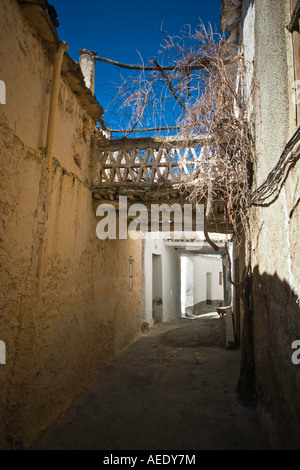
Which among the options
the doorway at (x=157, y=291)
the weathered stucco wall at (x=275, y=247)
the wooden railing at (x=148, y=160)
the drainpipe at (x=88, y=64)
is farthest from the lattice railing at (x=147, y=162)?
the doorway at (x=157, y=291)

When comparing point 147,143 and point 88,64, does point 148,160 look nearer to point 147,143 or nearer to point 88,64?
point 147,143

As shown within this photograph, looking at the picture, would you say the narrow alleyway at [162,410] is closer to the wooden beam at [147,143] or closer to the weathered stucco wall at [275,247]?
the weathered stucco wall at [275,247]

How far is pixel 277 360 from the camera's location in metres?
2.88

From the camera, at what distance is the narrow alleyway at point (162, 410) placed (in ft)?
11.1

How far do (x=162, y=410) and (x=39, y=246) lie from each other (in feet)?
9.14

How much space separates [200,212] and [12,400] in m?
3.98

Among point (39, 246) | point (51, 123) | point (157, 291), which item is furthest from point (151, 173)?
point (157, 291)

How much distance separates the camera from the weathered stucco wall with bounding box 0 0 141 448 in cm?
292

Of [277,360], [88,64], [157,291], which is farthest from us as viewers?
[157,291]

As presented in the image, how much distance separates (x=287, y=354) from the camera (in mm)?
2574

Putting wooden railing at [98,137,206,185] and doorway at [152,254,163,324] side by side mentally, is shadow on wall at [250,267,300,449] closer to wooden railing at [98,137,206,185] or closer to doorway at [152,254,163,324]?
wooden railing at [98,137,206,185]

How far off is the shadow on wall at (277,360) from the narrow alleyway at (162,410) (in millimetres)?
514

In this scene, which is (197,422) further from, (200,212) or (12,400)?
(200,212)

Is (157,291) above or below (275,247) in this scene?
below
